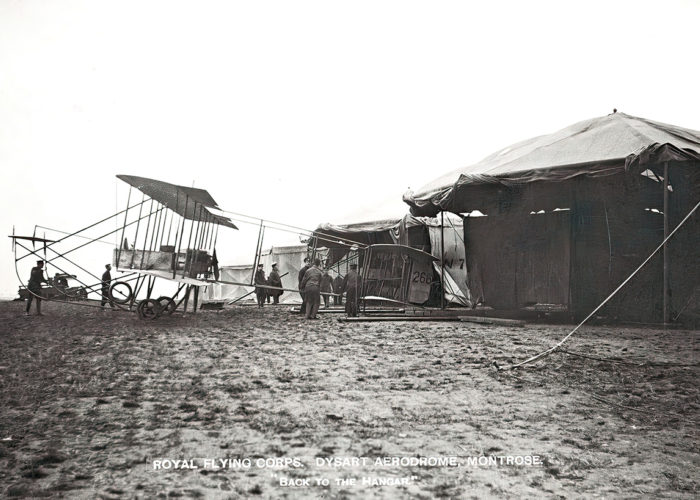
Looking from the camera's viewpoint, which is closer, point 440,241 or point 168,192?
point 168,192

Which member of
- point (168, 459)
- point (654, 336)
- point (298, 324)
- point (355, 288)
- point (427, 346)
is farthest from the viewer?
point (355, 288)

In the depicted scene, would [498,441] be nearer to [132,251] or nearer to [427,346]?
[427,346]

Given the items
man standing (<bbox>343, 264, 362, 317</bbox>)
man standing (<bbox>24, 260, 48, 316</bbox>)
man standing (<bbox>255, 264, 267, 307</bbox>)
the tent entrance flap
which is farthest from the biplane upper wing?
man standing (<bbox>255, 264, 267, 307</bbox>)

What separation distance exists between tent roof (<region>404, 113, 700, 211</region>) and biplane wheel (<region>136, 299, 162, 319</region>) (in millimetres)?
7032

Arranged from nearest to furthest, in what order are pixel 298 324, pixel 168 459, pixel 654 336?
pixel 168 459, pixel 654 336, pixel 298 324

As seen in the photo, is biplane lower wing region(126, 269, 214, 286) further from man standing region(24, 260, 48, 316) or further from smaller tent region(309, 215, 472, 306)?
smaller tent region(309, 215, 472, 306)

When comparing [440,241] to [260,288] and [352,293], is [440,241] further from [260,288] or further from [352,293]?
[260,288]

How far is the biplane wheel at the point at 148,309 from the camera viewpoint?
36.2 feet

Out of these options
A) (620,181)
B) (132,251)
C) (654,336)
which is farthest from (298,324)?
(620,181)

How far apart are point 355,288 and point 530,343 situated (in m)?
5.98

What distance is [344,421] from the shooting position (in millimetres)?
3596

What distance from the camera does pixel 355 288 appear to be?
1274 centimetres

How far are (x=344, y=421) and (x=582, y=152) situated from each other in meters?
10.2

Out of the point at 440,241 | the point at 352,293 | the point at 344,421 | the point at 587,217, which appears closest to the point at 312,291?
the point at 352,293
